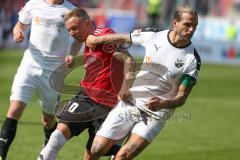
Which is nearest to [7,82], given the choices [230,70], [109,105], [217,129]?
[217,129]

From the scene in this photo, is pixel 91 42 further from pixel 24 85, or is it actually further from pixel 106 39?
pixel 24 85

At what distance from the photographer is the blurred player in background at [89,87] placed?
955 centimetres

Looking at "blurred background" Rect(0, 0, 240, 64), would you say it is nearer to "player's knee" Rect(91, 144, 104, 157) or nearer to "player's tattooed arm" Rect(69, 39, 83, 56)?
"player's tattooed arm" Rect(69, 39, 83, 56)

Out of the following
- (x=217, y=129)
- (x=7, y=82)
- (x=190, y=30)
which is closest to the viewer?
(x=190, y=30)

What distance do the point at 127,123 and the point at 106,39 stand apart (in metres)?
1.07

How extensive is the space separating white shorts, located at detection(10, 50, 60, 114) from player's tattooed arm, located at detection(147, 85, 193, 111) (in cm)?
262

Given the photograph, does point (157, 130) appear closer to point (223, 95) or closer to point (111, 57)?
point (111, 57)

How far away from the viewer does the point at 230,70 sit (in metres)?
34.4

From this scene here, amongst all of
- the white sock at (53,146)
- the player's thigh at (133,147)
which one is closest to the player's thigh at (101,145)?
the player's thigh at (133,147)

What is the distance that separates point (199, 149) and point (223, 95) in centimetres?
1107

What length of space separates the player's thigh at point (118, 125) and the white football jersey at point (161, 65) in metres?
0.23

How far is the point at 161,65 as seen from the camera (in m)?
9.08

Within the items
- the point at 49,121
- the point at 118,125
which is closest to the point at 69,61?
the point at 49,121

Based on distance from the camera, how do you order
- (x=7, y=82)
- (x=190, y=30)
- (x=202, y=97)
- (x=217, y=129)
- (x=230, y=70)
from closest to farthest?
(x=190, y=30) < (x=217, y=129) < (x=202, y=97) < (x=7, y=82) < (x=230, y=70)
